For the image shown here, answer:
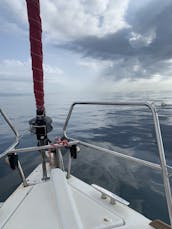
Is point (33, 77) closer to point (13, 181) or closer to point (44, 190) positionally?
point (44, 190)

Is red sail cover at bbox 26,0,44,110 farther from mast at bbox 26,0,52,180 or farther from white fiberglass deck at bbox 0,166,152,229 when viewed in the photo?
white fiberglass deck at bbox 0,166,152,229

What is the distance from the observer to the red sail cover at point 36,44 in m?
1.44

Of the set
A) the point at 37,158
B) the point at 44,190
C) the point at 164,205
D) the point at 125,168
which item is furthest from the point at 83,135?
the point at 44,190

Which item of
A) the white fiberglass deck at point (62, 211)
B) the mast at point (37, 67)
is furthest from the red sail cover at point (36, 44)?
the white fiberglass deck at point (62, 211)

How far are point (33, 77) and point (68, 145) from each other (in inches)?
31.3

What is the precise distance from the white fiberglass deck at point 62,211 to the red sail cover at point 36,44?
2.73 ft

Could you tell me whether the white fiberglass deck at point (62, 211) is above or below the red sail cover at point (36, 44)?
below

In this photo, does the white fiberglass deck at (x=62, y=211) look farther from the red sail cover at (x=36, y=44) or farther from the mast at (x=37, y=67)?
the red sail cover at (x=36, y=44)

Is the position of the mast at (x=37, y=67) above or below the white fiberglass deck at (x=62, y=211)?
above

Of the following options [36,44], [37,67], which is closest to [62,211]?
[37,67]

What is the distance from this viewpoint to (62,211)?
1.35 m

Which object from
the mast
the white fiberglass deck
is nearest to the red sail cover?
the mast

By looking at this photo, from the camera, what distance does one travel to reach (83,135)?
6.18 metres

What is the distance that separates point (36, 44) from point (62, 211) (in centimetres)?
126
